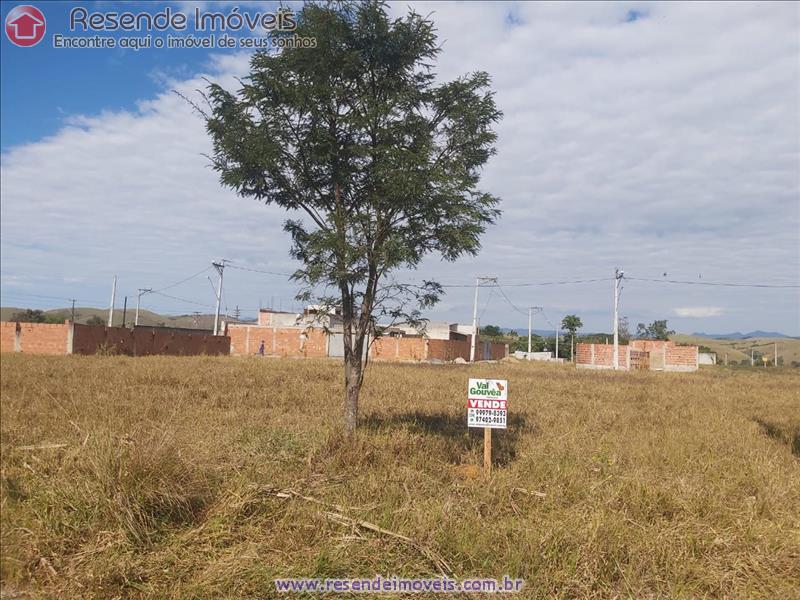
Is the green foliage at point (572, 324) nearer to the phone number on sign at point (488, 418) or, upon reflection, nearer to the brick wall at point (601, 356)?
the brick wall at point (601, 356)

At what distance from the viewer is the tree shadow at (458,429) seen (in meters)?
7.65

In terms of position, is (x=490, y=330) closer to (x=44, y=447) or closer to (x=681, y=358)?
(x=681, y=358)

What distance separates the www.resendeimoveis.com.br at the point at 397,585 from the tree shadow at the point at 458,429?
3238mm

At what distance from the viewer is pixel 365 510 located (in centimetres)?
476

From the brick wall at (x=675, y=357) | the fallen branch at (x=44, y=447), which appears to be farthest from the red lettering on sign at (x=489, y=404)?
the brick wall at (x=675, y=357)

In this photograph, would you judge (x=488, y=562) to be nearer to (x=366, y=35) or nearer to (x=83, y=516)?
(x=83, y=516)

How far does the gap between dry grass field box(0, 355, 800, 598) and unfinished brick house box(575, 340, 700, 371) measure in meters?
36.8

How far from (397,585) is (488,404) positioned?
3211 mm

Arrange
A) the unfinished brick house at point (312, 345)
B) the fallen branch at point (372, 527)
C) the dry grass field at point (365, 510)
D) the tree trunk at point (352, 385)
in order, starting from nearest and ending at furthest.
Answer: the dry grass field at point (365, 510), the fallen branch at point (372, 527), the tree trunk at point (352, 385), the unfinished brick house at point (312, 345)

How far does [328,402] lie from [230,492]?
756cm

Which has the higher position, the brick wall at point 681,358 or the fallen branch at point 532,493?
the brick wall at point 681,358

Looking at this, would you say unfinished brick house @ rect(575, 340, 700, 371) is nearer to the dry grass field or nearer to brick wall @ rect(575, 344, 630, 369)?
brick wall @ rect(575, 344, 630, 369)

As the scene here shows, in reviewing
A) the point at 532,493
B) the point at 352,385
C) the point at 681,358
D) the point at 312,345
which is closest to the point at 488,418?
the point at 532,493

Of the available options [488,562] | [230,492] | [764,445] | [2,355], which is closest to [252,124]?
[2,355]
